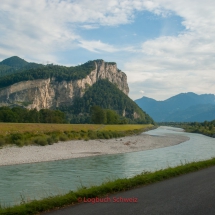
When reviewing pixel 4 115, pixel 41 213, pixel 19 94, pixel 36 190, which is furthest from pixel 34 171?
pixel 19 94

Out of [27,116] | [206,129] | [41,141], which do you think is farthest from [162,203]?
[206,129]

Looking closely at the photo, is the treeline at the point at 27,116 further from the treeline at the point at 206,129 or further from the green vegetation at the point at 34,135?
the treeline at the point at 206,129

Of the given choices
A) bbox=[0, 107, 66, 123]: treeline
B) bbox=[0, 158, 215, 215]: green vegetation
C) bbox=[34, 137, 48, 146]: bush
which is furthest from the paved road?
bbox=[0, 107, 66, 123]: treeline

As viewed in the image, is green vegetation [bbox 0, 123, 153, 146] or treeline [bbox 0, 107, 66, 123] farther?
treeline [bbox 0, 107, 66, 123]

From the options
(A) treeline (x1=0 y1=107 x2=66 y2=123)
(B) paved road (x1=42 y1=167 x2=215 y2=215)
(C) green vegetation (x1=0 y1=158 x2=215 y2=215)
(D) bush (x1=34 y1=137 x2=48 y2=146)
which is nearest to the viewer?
(B) paved road (x1=42 y1=167 x2=215 y2=215)

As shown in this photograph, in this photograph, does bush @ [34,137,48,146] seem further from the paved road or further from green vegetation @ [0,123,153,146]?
the paved road

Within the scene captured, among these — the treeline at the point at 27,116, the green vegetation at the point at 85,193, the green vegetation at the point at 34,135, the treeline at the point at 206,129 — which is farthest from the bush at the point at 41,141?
the treeline at the point at 206,129

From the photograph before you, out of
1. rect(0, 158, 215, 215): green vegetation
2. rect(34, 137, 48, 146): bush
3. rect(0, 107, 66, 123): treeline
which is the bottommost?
rect(34, 137, 48, 146): bush

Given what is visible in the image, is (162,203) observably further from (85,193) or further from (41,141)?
(41,141)

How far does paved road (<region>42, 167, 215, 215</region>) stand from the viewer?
7816 mm

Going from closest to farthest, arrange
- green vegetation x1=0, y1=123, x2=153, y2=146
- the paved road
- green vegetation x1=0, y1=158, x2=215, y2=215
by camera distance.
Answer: the paved road
green vegetation x1=0, y1=158, x2=215, y2=215
green vegetation x1=0, y1=123, x2=153, y2=146

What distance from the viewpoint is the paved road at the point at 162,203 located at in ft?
25.6

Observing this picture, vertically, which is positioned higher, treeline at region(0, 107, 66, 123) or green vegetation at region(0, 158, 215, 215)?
treeline at region(0, 107, 66, 123)

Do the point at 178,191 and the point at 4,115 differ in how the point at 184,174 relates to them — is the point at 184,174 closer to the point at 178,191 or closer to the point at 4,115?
the point at 178,191
